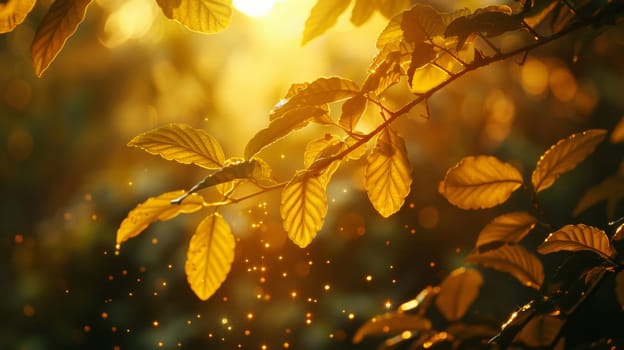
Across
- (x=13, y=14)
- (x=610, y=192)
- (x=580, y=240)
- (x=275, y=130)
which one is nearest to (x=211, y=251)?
(x=275, y=130)

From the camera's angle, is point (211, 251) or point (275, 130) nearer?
point (275, 130)

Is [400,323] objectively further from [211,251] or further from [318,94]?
[318,94]

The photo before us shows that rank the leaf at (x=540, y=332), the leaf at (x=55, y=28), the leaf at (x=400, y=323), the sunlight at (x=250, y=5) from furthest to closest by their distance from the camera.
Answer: the leaf at (x=400, y=323) → the sunlight at (x=250, y=5) → the leaf at (x=540, y=332) → the leaf at (x=55, y=28)

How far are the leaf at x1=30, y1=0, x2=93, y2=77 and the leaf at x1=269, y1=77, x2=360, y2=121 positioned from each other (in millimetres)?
207

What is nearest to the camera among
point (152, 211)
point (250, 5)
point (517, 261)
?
point (152, 211)

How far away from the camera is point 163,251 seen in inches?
134

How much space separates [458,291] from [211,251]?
0.59 m

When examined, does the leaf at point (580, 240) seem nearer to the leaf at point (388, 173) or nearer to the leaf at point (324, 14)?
the leaf at point (388, 173)

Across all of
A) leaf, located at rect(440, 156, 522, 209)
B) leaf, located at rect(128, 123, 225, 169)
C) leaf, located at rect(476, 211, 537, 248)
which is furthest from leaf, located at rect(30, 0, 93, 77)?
leaf, located at rect(476, 211, 537, 248)

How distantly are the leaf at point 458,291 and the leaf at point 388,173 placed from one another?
20.4 inches

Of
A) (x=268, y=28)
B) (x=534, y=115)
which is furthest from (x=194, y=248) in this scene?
(x=534, y=115)

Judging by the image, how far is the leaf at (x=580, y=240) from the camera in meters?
0.72

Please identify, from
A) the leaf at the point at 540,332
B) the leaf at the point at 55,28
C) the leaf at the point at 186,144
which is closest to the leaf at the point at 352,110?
the leaf at the point at 186,144

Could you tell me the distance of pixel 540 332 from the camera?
0.83 m
